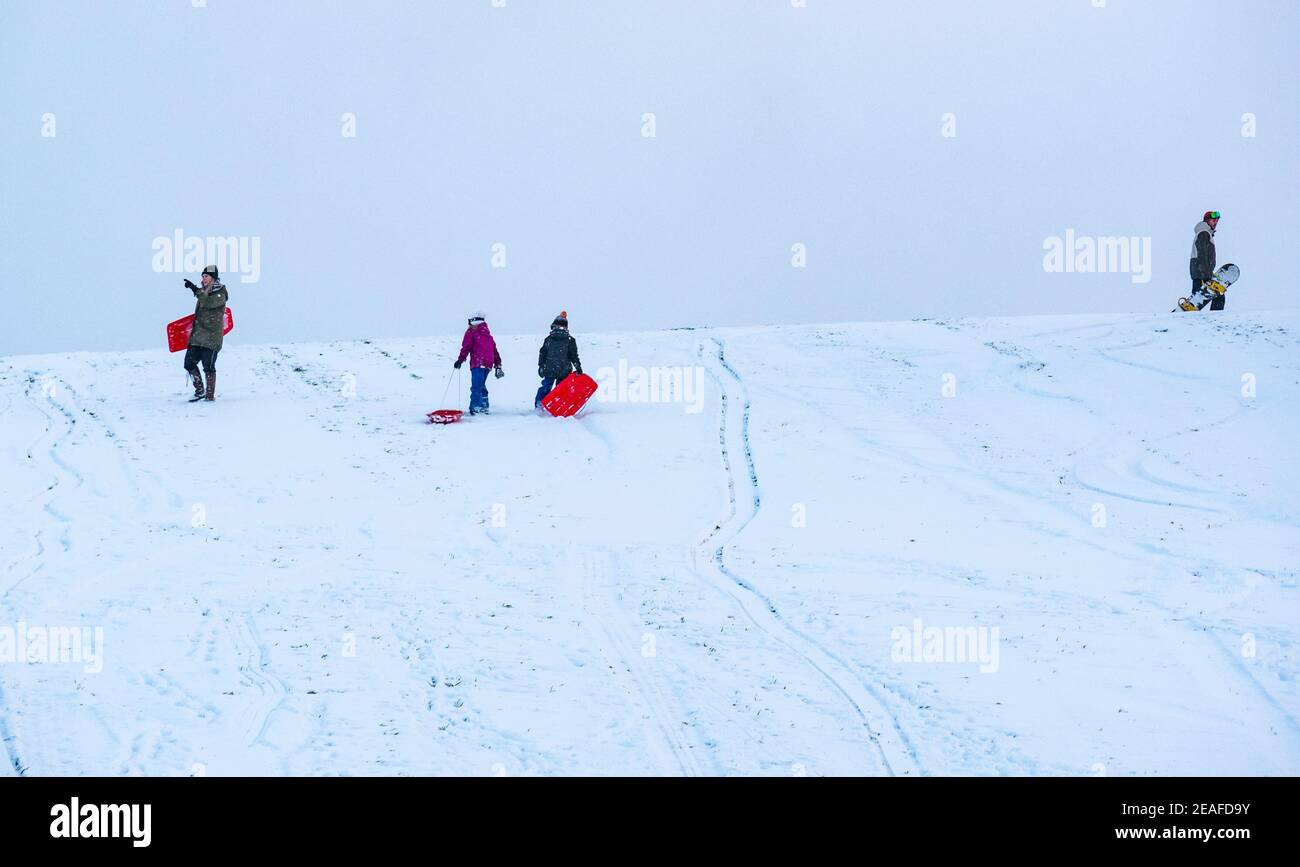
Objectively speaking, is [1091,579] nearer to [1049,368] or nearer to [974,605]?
[974,605]

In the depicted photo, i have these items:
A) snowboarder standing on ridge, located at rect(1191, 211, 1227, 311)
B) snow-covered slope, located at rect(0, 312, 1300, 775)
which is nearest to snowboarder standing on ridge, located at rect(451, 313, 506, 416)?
snow-covered slope, located at rect(0, 312, 1300, 775)

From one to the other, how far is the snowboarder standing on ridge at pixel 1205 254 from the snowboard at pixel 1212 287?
0.07m

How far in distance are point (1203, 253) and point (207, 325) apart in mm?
18762

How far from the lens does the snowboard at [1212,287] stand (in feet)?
80.8

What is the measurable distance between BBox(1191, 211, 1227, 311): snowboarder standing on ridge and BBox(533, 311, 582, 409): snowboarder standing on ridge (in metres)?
13.2

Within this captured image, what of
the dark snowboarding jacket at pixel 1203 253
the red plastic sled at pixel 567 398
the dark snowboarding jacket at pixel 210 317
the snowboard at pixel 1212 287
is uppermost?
the dark snowboarding jacket at pixel 1203 253

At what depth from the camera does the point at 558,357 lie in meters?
18.8

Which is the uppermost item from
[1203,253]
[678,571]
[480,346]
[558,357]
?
[1203,253]

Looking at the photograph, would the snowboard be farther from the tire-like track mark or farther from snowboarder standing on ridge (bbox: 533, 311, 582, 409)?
the tire-like track mark

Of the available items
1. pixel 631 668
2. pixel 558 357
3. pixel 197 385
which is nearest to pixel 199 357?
pixel 197 385

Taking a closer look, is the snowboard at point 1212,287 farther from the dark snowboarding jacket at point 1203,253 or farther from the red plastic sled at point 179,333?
the red plastic sled at point 179,333
